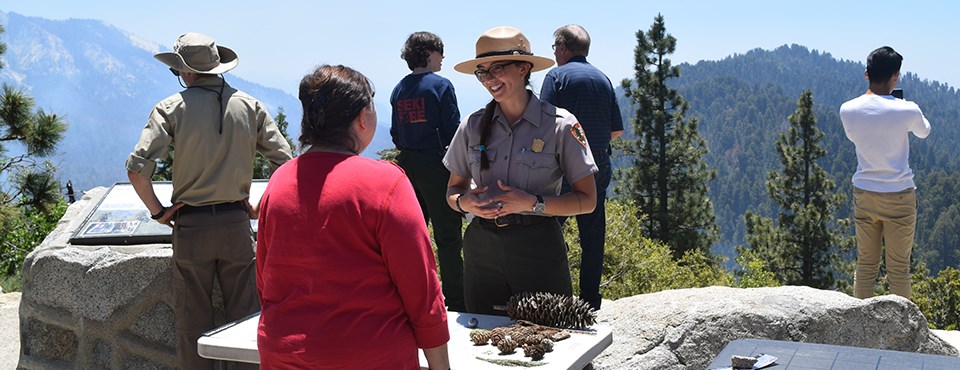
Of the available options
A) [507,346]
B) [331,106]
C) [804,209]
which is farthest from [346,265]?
[804,209]

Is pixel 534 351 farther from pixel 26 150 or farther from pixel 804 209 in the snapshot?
pixel 804 209

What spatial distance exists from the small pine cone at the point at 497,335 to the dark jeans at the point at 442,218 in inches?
87.5

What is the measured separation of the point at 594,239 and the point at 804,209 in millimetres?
38313

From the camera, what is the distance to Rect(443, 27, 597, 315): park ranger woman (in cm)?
344

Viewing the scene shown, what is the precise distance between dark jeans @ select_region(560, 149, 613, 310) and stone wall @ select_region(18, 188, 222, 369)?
225 centimetres

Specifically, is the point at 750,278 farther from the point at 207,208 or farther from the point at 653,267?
the point at 207,208

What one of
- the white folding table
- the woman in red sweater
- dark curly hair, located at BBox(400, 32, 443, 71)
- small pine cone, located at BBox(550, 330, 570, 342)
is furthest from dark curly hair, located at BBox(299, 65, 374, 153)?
dark curly hair, located at BBox(400, 32, 443, 71)

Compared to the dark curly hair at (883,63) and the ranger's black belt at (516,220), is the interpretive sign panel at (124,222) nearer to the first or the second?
the ranger's black belt at (516,220)

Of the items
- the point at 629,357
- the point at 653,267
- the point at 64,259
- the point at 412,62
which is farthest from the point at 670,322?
the point at 653,267

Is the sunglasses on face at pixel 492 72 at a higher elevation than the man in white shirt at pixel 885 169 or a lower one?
higher

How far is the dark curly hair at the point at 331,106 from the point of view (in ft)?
7.43

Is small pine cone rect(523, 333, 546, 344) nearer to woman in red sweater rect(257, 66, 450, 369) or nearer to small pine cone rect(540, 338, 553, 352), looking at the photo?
small pine cone rect(540, 338, 553, 352)

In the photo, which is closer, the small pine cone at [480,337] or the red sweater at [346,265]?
the red sweater at [346,265]

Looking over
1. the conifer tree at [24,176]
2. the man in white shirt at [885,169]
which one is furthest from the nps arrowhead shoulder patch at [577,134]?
the conifer tree at [24,176]
